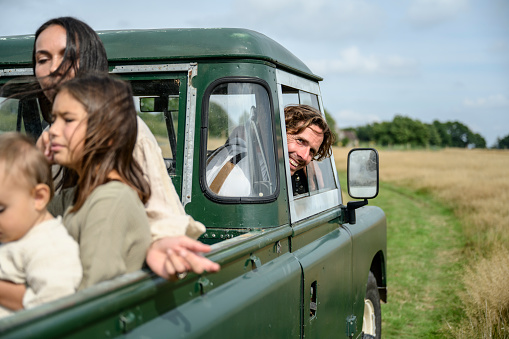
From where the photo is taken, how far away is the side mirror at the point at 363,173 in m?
3.73

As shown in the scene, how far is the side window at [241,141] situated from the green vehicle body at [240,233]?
0.04 metres

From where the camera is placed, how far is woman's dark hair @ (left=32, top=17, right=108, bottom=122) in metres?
2.15

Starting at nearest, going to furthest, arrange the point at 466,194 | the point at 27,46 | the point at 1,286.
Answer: the point at 1,286 → the point at 27,46 → the point at 466,194

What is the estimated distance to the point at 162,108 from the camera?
3193mm

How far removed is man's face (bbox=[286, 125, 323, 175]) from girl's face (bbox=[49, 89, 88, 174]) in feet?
6.32

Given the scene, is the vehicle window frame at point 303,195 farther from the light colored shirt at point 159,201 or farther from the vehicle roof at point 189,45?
the light colored shirt at point 159,201

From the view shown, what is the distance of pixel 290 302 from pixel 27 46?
2.01 metres

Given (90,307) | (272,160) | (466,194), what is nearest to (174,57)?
(272,160)

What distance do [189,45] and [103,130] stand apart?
139cm

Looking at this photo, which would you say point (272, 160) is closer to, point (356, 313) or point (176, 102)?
point (176, 102)

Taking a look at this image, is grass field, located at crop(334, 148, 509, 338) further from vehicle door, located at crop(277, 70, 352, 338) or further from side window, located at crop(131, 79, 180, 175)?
side window, located at crop(131, 79, 180, 175)

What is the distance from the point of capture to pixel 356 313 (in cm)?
373

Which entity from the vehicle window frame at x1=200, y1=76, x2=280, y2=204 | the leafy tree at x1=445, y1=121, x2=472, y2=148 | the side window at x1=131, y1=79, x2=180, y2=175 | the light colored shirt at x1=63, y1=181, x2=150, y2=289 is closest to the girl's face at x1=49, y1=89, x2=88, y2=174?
the light colored shirt at x1=63, y1=181, x2=150, y2=289

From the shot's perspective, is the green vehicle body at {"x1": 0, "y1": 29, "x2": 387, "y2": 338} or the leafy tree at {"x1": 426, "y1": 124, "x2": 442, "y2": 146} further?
the leafy tree at {"x1": 426, "y1": 124, "x2": 442, "y2": 146}
